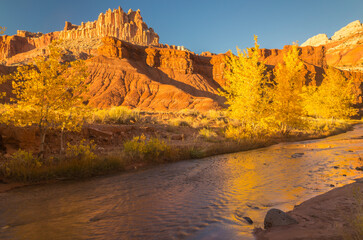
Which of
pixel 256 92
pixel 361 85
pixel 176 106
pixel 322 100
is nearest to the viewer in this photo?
pixel 256 92

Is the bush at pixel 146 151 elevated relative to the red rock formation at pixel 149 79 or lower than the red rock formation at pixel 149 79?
lower

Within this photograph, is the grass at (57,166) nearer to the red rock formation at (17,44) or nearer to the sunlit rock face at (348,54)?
the sunlit rock face at (348,54)

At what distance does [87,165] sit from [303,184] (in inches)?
274

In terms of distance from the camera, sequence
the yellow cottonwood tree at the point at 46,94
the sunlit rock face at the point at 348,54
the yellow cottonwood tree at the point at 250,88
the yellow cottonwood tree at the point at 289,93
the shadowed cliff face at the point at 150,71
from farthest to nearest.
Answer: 1. the sunlit rock face at the point at 348,54
2. the shadowed cliff face at the point at 150,71
3. the yellow cottonwood tree at the point at 289,93
4. the yellow cottonwood tree at the point at 250,88
5. the yellow cottonwood tree at the point at 46,94

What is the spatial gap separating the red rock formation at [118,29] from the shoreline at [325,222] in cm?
12371

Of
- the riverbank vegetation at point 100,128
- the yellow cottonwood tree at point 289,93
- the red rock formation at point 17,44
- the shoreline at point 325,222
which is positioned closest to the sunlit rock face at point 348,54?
the yellow cottonwood tree at point 289,93

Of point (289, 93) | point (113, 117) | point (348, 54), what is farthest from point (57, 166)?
point (348, 54)

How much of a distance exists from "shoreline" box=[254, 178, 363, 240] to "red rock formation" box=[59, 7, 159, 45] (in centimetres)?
12371

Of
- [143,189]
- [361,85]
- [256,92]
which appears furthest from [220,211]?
[361,85]

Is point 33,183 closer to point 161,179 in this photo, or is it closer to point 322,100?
point 161,179

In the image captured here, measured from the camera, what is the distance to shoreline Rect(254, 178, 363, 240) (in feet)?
9.61

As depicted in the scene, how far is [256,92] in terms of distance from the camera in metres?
15.5

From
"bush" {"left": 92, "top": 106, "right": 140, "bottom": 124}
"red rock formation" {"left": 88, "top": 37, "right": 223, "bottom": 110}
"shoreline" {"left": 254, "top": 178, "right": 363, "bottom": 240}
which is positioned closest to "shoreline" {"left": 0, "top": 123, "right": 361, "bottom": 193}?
"shoreline" {"left": 254, "top": 178, "right": 363, "bottom": 240}

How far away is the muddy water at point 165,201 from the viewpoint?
3992 millimetres
